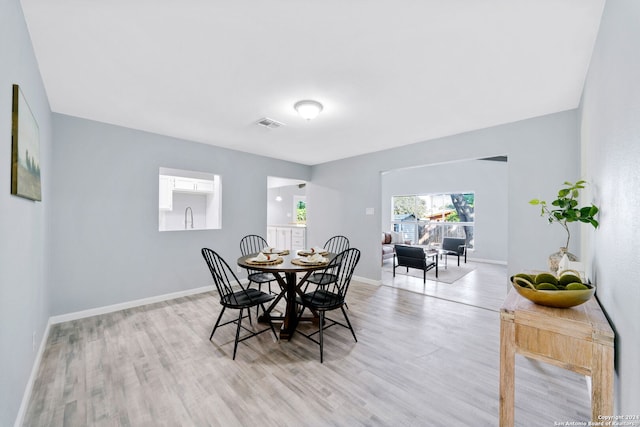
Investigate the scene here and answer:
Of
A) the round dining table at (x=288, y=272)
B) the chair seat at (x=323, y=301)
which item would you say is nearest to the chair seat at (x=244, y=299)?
the round dining table at (x=288, y=272)

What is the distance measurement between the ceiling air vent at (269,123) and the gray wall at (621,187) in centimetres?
287

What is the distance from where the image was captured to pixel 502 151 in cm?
336

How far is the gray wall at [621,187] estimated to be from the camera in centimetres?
91

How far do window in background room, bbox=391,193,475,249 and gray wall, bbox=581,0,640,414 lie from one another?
6255 mm

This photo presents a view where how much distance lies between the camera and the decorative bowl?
1233 mm

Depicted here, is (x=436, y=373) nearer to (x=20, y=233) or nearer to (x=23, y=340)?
(x=23, y=340)

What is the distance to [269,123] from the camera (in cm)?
333

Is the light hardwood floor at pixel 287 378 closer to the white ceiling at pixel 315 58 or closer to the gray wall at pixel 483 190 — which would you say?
the white ceiling at pixel 315 58

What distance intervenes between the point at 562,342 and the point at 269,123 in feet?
10.8

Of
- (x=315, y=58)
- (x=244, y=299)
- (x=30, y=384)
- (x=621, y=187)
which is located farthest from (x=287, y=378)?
(x=315, y=58)

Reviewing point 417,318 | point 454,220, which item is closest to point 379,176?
point 417,318

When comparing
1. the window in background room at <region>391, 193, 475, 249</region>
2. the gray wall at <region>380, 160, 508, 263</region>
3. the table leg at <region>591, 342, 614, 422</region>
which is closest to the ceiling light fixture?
the table leg at <region>591, 342, 614, 422</region>

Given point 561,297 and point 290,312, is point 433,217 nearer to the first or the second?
point 290,312

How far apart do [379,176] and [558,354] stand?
3928 millimetres
